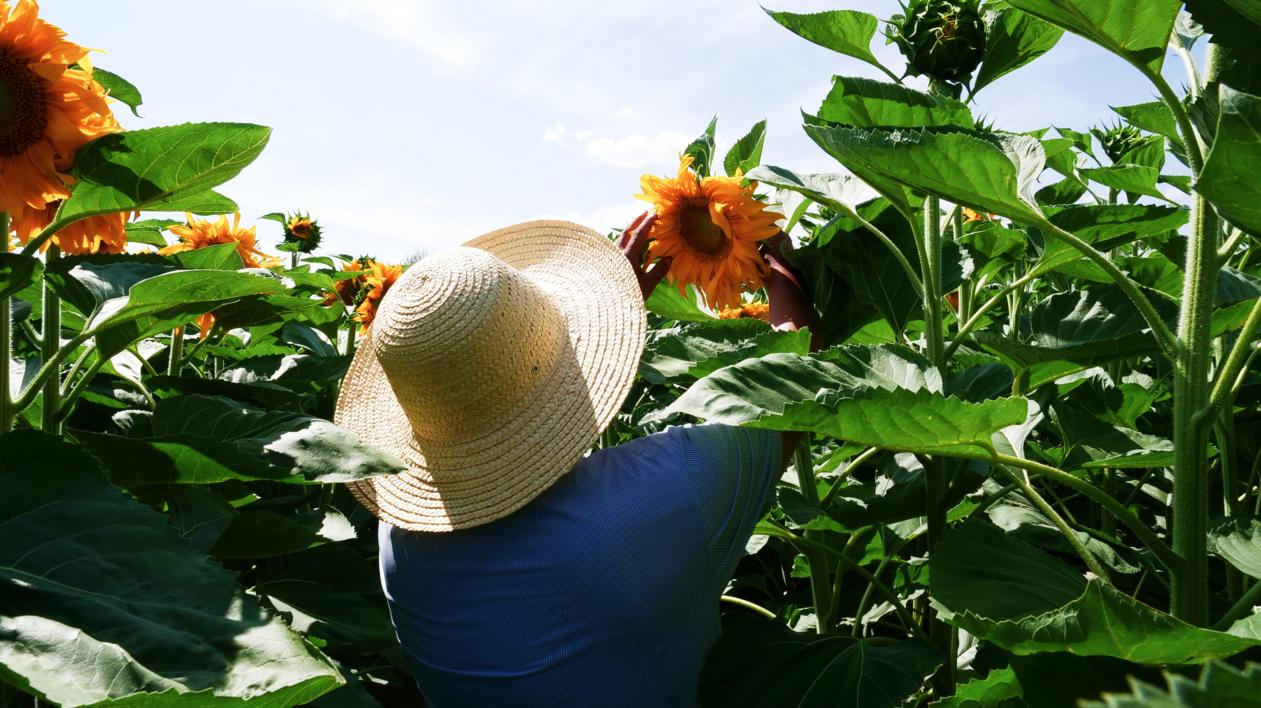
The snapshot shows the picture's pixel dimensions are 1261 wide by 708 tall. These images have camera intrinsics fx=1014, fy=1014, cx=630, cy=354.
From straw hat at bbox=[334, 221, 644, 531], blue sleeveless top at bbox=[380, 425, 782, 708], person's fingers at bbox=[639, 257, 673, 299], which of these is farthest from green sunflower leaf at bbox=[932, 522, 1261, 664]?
person's fingers at bbox=[639, 257, 673, 299]

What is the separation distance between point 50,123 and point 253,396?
0.70 metres

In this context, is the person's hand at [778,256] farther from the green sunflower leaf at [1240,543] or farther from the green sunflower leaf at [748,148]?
the green sunflower leaf at [1240,543]

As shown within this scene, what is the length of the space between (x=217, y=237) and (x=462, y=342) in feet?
5.26

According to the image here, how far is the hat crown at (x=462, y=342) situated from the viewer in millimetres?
1453

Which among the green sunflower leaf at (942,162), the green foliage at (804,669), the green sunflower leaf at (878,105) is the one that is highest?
the green sunflower leaf at (878,105)

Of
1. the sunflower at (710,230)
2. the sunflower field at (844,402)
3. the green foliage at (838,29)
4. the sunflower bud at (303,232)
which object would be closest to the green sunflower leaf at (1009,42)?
the sunflower field at (844,402)

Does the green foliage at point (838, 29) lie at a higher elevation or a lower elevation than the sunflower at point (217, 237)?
higher

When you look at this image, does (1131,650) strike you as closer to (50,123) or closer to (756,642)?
(756,642)

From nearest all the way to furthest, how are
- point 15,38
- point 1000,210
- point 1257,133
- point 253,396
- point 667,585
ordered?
point 1257,133
point 1000,210
point 15,38
point 667,585
point 253,396

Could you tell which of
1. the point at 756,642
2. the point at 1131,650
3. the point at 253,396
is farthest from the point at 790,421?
the point at 253,396

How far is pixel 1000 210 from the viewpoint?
1.12 metres

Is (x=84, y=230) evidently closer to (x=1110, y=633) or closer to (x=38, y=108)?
(x=38, y=108)

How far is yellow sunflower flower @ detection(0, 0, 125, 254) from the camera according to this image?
1.29 meters

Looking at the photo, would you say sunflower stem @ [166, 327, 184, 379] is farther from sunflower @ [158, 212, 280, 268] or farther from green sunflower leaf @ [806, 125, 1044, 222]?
green sunflower leaf @ [806, 125, 1044, 222]
